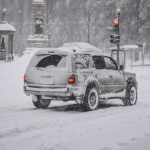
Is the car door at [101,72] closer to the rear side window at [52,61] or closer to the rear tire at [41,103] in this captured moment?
the rear side window at [52,61]

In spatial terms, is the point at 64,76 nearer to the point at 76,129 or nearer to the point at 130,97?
the point at 76,129

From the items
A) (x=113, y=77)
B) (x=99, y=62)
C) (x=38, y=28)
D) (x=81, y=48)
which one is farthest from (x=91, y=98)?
(x=38, y=28)

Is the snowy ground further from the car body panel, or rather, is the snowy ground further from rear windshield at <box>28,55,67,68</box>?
rear windshield at <box>28,55,67,68</box>

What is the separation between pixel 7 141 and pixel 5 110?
14.7ft

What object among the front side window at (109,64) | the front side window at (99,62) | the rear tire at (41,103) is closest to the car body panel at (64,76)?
the front side window at (99,62)

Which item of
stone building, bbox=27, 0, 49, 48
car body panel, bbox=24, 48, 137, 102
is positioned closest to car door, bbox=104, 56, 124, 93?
car body panel, bbox=24, 48, 137, 102

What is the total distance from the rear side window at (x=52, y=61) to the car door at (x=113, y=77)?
6.03ft

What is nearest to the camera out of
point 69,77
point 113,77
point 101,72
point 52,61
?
point 69,77

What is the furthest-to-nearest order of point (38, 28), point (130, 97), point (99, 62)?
point (38, 28) < point (130, 97) < point (99, 62)

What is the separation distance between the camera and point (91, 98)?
33.9 ft

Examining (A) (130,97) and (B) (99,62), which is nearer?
(B) (99,62)

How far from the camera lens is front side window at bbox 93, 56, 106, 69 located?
10.8 metres

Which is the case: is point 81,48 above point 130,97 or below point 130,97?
above

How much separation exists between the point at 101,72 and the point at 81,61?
86cm
